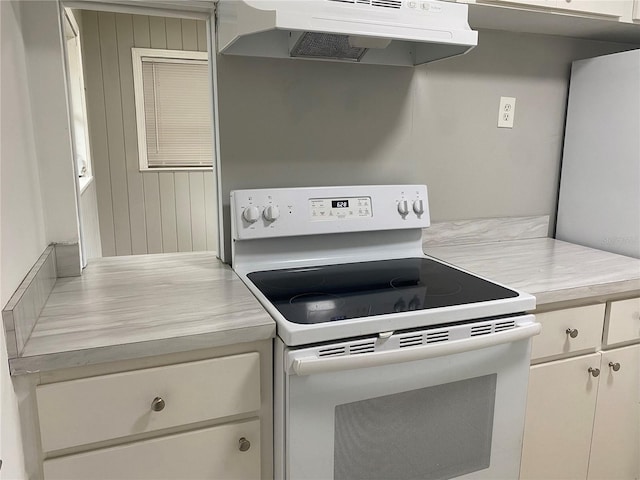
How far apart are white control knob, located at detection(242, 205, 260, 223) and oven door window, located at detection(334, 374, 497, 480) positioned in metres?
0.60

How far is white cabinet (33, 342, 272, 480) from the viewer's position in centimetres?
94

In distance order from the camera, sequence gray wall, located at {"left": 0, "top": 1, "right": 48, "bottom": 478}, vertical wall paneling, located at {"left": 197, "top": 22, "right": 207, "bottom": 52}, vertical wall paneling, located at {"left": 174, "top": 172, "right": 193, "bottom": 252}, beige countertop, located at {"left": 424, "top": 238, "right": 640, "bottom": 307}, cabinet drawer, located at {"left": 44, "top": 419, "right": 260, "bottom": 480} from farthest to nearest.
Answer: vertical wall paneling, located at {"left": 174, "top": 172, "right": 193, "bottom": 252}
vertical wall paneling, located at {"left": 197, "top": 22, "right": 207, "bottom": 52}
beige countertop, located at {"left": 424, "top": 238, "right": 640, "bottom": 307}
cabinet drawer, located at {"left": 44, "top": 419, "right": 260, "bottom": 480}
gray wall, located at {"left": 0, "top": 1, "right": 48, "bottom": 478}

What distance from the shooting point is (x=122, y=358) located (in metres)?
0.94

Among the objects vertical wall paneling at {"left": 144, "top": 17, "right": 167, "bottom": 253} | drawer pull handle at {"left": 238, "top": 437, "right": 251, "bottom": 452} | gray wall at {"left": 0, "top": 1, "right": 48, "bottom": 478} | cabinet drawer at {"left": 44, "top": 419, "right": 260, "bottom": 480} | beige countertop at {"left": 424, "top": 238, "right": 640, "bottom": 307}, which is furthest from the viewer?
vertical wall paneling at {"left": 144, "top": 17, "right": 167, "bottom": 253}

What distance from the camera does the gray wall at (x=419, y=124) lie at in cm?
152

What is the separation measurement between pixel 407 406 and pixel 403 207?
685 millimetres

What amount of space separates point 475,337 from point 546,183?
3.70 feet

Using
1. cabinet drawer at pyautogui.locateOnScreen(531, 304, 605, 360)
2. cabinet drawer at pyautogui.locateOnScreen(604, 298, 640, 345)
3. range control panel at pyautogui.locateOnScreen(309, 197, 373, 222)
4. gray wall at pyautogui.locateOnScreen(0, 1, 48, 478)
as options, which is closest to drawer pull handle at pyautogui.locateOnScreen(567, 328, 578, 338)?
cabinet drawer at pyautogui.locateOnScreen(531, 304, 605, 360)

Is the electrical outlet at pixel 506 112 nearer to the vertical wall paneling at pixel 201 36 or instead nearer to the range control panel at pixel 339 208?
the range control panel at pixel 339 208

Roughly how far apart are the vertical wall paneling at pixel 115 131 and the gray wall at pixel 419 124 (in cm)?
240

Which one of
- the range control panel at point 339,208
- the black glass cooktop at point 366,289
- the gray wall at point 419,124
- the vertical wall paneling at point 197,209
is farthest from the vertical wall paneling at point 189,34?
the black glass cooktop at point 366,289

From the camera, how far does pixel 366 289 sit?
4.32 ft

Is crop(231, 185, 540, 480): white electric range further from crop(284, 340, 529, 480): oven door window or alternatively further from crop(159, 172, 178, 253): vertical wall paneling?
crop(159, 172, 178, 253): vertical wall paneling

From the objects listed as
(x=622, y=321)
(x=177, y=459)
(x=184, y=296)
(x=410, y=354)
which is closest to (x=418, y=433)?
(x=410, y=354)
